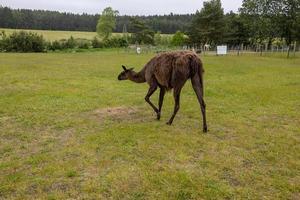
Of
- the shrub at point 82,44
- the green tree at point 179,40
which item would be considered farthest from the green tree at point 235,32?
the shrub at point 82,44

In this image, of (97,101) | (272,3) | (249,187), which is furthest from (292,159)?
(272,3)

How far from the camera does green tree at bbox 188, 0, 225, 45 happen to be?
46375 mm

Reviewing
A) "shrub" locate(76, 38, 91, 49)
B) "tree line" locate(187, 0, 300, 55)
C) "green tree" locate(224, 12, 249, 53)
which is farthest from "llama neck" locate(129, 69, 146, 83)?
"shrub" locate(76, 38, 91, 49)

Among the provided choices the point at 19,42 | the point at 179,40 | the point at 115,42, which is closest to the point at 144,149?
the point at 19,42

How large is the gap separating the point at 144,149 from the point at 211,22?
145ft

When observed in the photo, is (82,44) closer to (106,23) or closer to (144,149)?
(106,23)

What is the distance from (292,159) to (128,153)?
8.86 ft

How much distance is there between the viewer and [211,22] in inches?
1831

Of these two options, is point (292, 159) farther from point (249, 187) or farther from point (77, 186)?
point (77, 186)

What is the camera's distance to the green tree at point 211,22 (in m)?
46.4

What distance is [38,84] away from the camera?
41.2 feet

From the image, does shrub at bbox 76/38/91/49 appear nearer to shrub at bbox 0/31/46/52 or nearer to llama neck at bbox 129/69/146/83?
shrub at bbox 0/31/46/52

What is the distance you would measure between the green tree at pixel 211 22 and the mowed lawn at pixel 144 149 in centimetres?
3848

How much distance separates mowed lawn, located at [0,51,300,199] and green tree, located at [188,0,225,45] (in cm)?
3848
